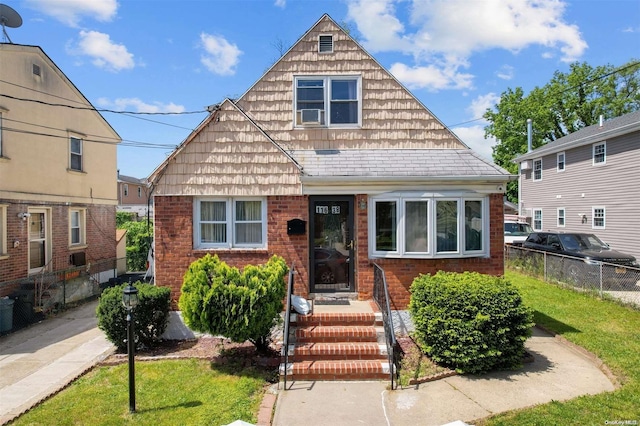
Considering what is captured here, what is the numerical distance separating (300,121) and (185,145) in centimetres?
270

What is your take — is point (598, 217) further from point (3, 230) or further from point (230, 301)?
point (3, 230)

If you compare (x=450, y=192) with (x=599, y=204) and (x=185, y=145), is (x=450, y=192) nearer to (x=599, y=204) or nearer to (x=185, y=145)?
(x=185, y=145)

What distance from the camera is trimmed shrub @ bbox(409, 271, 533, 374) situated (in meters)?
6.07

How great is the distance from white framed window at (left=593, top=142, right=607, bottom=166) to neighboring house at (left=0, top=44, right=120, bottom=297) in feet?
73.6

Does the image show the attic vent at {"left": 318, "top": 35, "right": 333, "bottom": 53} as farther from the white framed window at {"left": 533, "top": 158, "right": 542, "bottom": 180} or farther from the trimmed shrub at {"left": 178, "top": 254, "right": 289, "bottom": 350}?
the white framed window at {"left": 533, "top": 158, "right": 542, "bottom": 180}

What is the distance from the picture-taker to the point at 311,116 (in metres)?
9.09

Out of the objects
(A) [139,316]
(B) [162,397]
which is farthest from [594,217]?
(B) [162,397]

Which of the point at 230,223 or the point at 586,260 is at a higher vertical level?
the point at 230,223

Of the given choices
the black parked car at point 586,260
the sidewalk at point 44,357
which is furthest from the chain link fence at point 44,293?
the black parked car at point 586,260

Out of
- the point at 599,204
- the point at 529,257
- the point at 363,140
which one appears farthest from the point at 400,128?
the point at 599,204

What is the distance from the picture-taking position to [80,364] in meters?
7.08

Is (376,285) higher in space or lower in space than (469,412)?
higher

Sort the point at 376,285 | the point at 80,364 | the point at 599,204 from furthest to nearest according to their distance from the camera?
the point at 599,204 → the point at 376,285 → the point at 80,364

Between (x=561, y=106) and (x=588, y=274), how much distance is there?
3083cm
